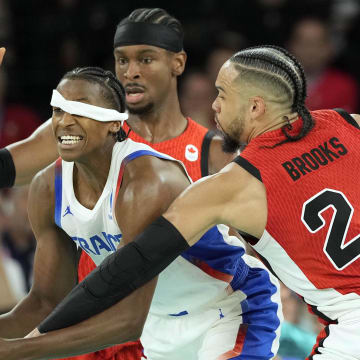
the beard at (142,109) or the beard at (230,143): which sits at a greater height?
the beard at (230,143)

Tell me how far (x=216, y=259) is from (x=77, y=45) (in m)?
5.46

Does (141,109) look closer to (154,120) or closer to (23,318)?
(154,120)

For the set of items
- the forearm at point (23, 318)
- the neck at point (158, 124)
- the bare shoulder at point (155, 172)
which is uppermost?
the bare shoulder at point (155, 172)

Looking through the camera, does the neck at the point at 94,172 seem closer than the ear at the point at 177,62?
Yes

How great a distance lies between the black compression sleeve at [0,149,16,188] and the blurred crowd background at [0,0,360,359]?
8.94 feet

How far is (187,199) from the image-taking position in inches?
120

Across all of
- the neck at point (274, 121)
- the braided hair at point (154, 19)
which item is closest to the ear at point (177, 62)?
the braided hair at point (154, 19)

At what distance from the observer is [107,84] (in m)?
3.50

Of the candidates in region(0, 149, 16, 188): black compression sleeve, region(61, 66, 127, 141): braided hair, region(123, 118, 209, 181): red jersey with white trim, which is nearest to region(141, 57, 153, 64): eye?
region(123, 118, 209, 181): red jersey with white trim

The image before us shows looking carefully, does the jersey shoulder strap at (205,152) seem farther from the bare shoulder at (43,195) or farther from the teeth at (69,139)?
the teeth at (69,139)

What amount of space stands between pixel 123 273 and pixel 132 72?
172cm

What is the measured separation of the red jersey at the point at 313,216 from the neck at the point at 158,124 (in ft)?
4.68

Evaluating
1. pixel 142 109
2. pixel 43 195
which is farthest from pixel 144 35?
pixel 43 195

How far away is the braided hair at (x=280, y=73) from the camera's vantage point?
128 inches
